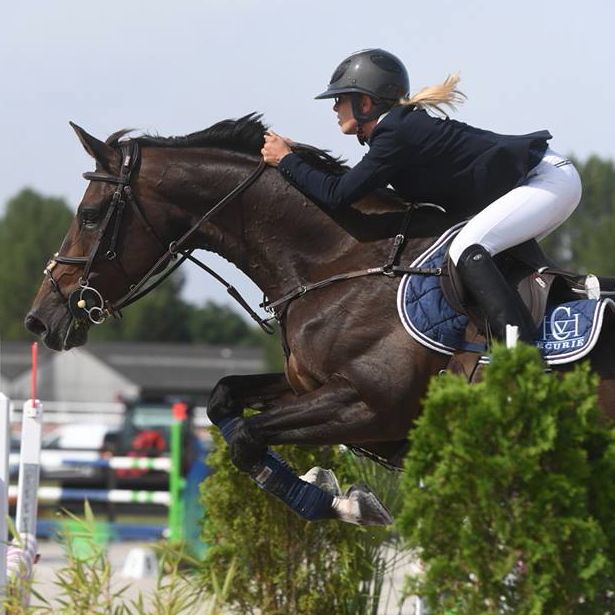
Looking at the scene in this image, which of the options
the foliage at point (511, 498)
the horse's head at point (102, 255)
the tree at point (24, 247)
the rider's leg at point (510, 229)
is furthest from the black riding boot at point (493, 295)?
the tree at point (24, 247)

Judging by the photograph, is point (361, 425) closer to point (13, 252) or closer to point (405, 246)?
point (405, 246)

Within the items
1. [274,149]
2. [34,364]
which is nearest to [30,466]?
[34,364]

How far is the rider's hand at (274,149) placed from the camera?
513cm

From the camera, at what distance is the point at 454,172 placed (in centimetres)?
478

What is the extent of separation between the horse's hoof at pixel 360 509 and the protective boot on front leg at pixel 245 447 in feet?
1.16

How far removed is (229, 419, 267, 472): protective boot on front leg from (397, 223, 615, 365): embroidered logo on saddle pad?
73cm

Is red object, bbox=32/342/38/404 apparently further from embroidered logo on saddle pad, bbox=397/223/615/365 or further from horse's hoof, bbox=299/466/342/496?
embroidered logo on saddle pad, bbox=397/223/615/365

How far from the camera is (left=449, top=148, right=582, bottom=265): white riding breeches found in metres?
4.66

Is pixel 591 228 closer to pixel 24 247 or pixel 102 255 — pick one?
pixel 24 247

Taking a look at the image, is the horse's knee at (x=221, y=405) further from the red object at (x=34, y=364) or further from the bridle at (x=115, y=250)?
the red object at (x=34, y=364)

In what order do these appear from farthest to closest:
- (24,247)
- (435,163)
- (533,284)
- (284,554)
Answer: (24,247)
(284,554)
(435,163)
(533,284)

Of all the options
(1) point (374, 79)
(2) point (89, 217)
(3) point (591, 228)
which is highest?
(3) point (591, 228)

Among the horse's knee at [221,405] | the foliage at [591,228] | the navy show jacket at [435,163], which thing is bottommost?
the horse's knee at [221,405]

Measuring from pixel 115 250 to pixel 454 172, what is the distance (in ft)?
4.60
